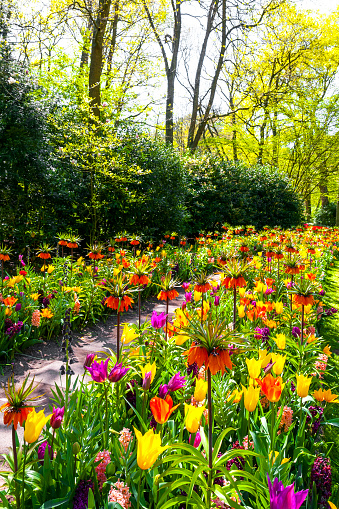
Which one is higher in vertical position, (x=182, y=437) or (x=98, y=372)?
(x=98, y=372)

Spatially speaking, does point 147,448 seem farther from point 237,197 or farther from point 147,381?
point 237,197

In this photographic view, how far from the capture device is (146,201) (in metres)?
9.05

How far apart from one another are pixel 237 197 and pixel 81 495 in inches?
533

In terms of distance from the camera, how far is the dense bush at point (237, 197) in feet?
42.8

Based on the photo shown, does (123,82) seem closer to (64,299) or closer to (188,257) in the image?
(188,257)

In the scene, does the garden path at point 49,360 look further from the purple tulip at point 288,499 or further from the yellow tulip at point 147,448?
the purple tulip at point 288,499

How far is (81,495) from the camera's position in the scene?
4.21 feet

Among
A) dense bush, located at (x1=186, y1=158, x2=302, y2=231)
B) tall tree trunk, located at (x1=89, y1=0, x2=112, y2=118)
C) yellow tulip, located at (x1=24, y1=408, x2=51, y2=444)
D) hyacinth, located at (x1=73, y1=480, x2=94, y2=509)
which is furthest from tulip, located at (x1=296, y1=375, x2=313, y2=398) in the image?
dense bush, located at (x1=186, y1=158, x2=302, y2=231)

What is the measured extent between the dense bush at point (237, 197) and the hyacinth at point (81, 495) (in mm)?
10819

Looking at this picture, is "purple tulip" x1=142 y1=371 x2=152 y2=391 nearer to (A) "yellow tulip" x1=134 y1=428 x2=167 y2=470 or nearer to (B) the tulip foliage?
(B) the tulip foliage

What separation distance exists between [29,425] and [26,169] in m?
6.27

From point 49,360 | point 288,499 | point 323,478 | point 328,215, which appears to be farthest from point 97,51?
point 328,215

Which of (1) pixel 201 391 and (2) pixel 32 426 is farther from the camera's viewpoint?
(1) pixel 201 391

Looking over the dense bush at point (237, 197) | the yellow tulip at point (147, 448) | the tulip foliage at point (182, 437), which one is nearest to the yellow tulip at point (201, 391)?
the tulip foliage at point (182, 437)
